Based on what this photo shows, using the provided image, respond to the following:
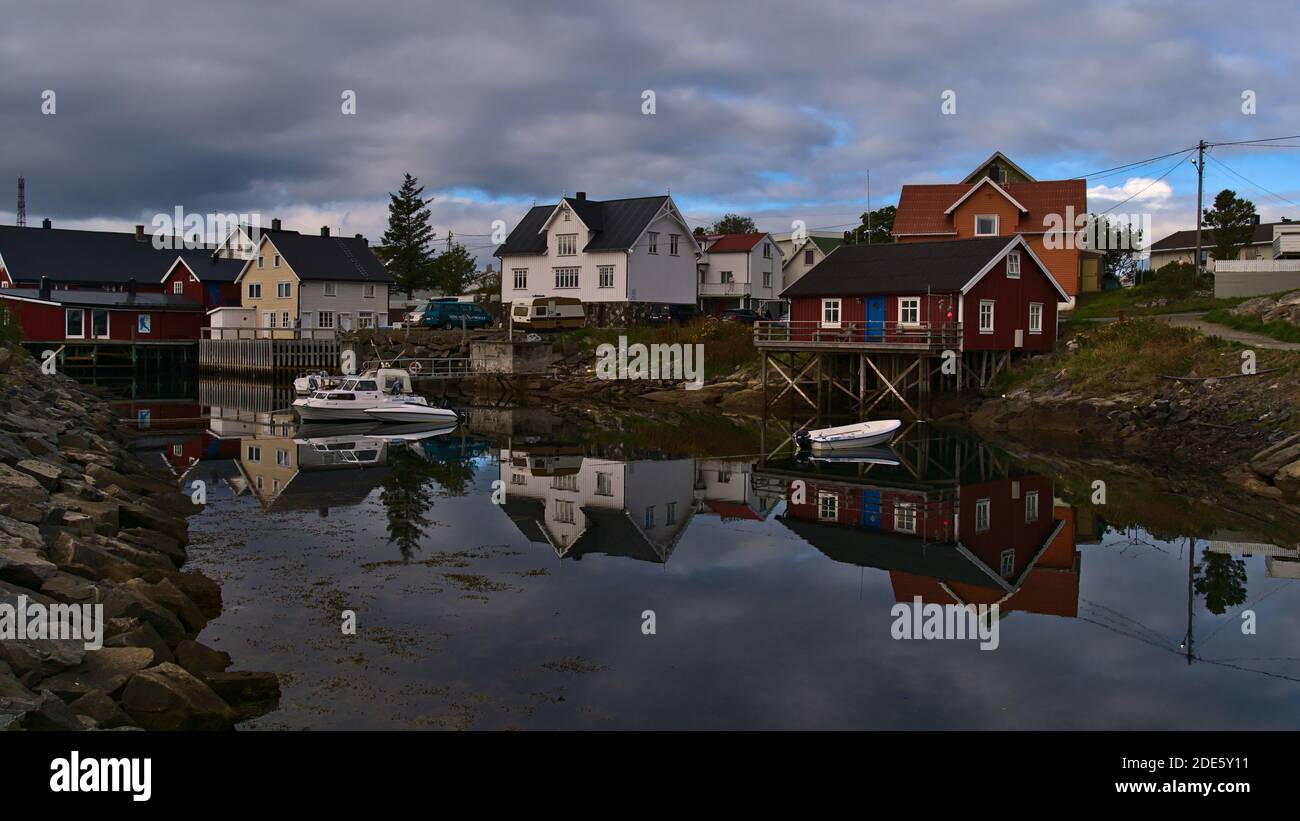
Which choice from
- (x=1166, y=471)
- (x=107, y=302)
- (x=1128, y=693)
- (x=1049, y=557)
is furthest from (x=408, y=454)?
(x=107, y=302)

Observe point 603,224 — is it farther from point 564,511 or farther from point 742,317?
point 564,511

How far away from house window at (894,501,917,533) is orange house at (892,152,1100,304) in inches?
1274

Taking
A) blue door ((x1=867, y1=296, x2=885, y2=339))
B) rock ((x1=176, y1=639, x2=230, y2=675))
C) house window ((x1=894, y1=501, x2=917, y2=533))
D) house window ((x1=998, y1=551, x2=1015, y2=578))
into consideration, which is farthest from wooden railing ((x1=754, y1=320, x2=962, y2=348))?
rock ((x1=176, y1=639, x2=230, y2=675))

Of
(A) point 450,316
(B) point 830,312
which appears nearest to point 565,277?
(A) point 450,316

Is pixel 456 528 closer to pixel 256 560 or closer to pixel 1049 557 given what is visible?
pixel 256 560

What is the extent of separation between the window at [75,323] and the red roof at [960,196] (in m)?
54.9

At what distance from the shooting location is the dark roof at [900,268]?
42.7 m

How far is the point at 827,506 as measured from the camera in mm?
25906

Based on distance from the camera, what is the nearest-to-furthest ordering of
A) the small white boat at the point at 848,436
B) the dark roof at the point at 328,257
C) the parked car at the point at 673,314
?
the small white boat at the point at 848,436 → the parked car at the point at 673,314 → the dark roof at the point at 328,257

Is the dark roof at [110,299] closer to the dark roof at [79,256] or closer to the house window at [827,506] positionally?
the dark roof at [79,256]

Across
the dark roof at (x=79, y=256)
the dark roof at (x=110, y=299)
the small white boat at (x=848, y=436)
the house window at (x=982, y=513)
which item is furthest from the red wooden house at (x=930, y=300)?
the dark roof at (x=79, y=256)

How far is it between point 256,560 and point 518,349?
4148 cm

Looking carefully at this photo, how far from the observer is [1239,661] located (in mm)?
14859
